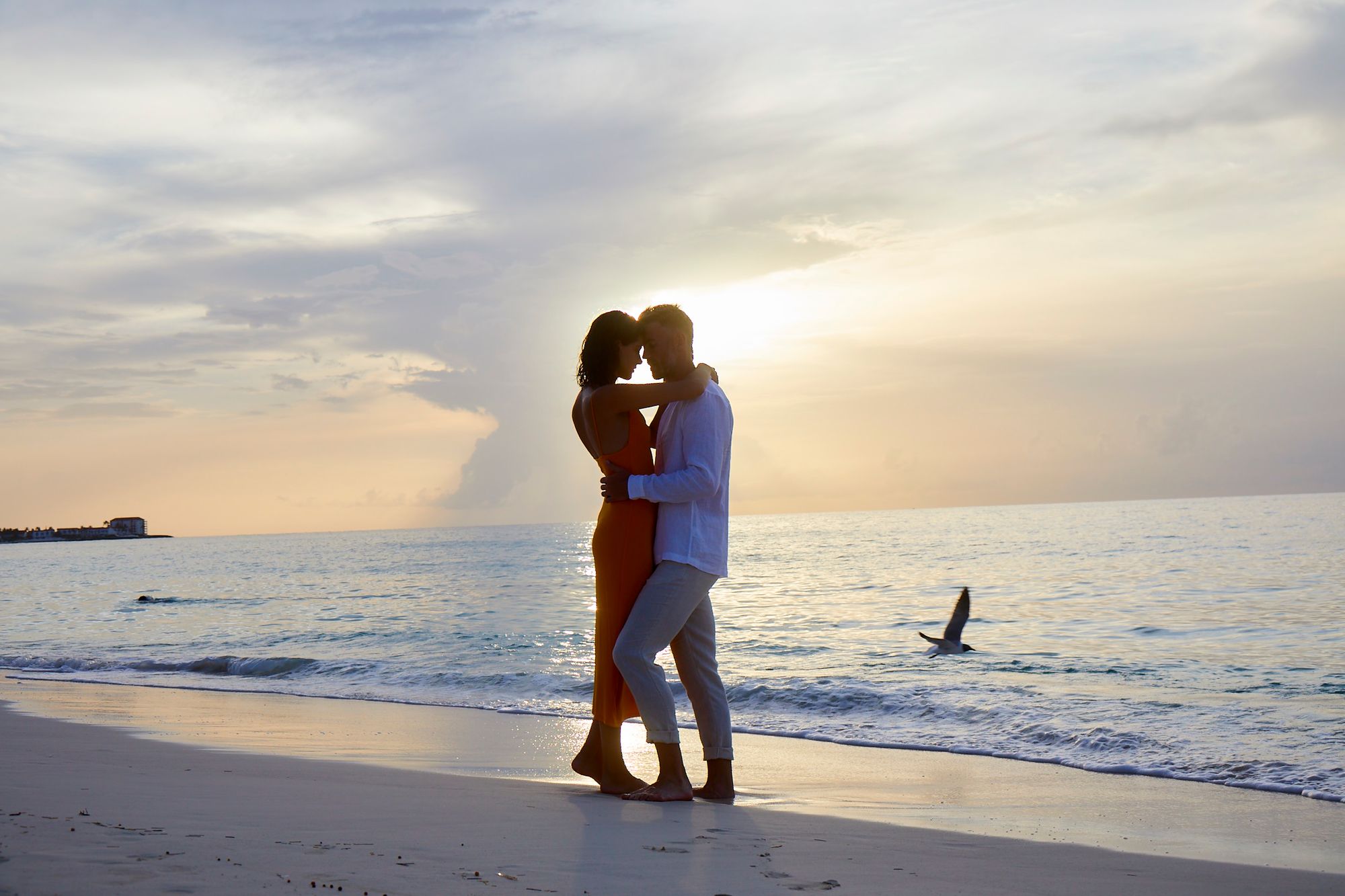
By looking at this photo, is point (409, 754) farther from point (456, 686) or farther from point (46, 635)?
point (46, 635)

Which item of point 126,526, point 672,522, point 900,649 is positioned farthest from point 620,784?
point 126,526

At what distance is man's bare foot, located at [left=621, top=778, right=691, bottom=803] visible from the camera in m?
4.76

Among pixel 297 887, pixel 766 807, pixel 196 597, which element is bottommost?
pixel 196 597

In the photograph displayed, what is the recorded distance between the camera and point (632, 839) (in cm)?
387

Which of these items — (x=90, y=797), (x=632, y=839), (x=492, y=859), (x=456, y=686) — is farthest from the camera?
(x=456, y=686)

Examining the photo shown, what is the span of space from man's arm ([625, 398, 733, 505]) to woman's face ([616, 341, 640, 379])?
34 centimetres

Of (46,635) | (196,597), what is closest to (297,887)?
(46,635)

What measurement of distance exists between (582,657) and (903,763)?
837 cm

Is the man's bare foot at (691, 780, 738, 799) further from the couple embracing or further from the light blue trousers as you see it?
the light blue trousers

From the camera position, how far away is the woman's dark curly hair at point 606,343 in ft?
15.6

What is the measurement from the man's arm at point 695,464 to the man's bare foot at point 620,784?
142 cm

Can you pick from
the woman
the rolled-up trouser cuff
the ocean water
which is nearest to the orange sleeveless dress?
the woman

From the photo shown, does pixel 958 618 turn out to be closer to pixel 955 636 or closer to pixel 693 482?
pixel 955 636

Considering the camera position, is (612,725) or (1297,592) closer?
(612,725)
